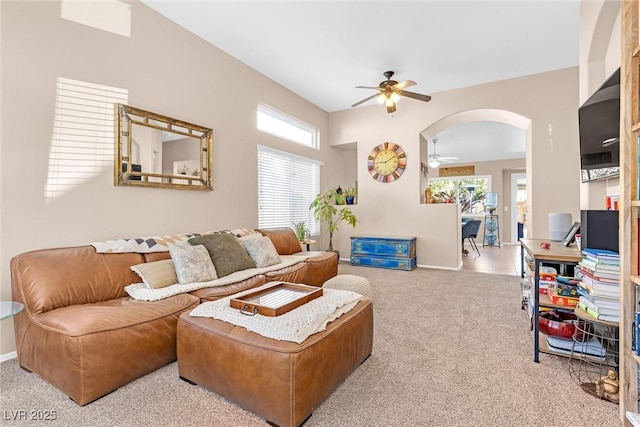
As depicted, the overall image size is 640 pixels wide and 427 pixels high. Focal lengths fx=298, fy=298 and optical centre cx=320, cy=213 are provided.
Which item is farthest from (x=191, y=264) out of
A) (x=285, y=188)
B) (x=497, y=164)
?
(x=497, y=164)

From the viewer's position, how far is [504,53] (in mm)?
3818

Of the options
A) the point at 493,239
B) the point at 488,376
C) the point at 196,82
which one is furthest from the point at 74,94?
the point at 493,239

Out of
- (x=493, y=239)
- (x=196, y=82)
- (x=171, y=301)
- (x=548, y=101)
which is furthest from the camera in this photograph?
(x=493, y=239)

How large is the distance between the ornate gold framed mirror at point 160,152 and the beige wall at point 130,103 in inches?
4.0

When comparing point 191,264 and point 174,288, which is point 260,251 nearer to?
point 191,264

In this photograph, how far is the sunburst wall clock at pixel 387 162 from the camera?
5.41 m

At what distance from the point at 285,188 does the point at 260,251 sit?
1.95 metres

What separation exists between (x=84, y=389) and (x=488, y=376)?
→ 7.55ft

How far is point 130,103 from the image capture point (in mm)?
2777

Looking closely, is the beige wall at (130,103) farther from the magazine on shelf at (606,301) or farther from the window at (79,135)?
the magazine on shelf at (606,301)

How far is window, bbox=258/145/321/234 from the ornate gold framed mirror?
3.38 feet

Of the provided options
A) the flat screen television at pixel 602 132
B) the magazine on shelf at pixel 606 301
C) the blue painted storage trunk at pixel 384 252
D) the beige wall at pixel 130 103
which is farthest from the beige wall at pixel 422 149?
the magazine on shelf at pixel 606 301

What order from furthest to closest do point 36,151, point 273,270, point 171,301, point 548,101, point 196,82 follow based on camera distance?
point 548,101
point 196,82
point 273,270
point 36,151
point 171,301

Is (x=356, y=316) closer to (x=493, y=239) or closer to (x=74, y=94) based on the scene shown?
(x=74, y=94)
